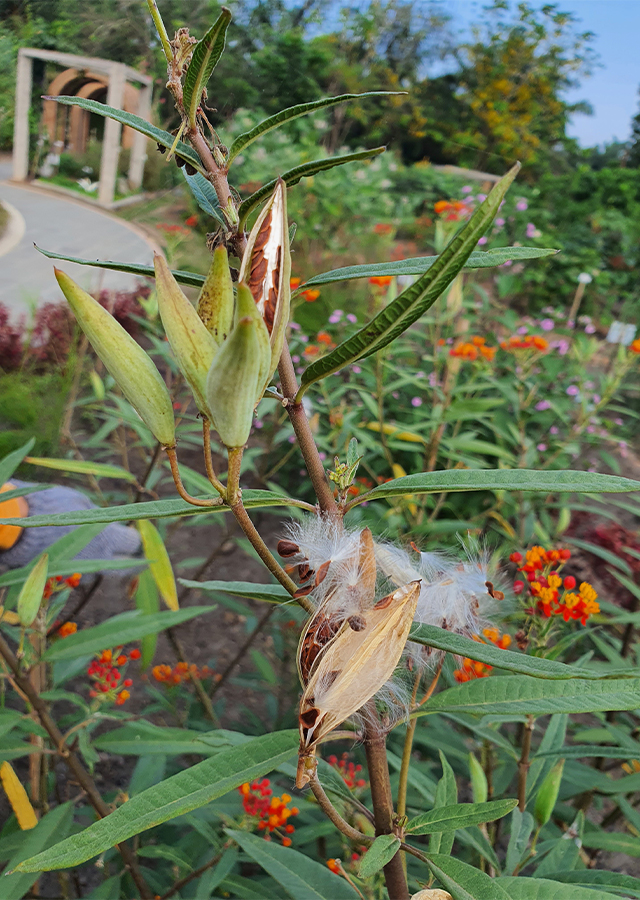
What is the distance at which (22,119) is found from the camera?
70.2 inches

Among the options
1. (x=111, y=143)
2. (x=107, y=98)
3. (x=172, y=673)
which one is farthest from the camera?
(x=111, y=143)

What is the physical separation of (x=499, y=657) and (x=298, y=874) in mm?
338

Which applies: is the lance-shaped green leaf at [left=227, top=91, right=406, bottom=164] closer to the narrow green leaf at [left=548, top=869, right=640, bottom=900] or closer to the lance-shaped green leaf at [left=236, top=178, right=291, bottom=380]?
the lance-shaped green leaf at [left=236, top=178, right=291, bottom=380]

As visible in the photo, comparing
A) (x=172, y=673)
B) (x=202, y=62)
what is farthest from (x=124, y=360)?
(x=172, y=673)

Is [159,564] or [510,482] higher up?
[510,482]

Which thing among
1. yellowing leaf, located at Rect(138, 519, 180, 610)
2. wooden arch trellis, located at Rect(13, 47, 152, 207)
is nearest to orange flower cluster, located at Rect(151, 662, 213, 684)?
yellowing leaf, located at Rect(138, 519, 180, 610)

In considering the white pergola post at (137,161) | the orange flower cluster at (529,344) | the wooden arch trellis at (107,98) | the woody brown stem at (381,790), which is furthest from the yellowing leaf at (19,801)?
the white pergola post at (137,161)

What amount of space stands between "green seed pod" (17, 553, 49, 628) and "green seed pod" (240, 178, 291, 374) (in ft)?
1.42

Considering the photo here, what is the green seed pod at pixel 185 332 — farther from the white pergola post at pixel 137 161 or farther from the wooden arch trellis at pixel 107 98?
the white pergola post at pixel 137 161

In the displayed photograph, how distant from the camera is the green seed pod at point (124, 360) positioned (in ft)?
0.78

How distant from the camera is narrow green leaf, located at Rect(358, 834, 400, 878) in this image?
0.30 meters

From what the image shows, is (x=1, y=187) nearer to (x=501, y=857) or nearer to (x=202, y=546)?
(x=202, y=546)

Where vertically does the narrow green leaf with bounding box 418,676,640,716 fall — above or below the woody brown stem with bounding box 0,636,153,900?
above

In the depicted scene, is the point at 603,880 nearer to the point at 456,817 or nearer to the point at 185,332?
the point at 456,817
